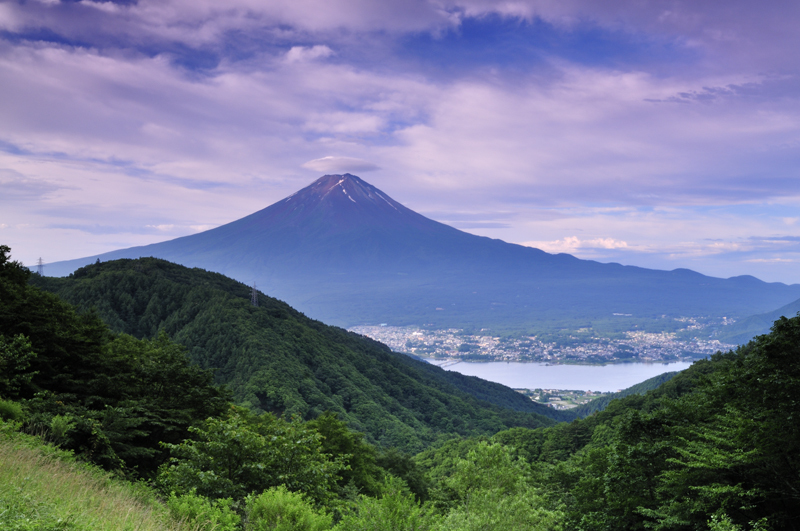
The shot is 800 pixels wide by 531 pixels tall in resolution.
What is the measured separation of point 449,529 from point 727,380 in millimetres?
10819

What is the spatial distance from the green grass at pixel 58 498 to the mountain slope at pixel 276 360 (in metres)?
31.5

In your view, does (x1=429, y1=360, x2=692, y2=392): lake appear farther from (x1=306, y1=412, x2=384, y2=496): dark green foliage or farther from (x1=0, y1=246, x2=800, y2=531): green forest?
(x1=0, y1=246, x2=800, y2=531): green forest

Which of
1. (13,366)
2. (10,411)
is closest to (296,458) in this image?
(10,411)

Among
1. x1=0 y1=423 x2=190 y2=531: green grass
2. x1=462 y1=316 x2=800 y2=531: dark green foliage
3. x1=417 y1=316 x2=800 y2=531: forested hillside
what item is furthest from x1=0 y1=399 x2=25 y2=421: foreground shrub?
x1=462 y1=316 x2=800 y2=531: dark green foliage

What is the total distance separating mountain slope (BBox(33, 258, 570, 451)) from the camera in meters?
45.8

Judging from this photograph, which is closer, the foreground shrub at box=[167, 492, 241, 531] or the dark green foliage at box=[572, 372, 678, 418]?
the foreground shrub at box=[167, 492, 241, 531]

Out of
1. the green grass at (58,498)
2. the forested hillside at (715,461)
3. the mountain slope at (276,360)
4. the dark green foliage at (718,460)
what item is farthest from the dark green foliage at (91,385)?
the mountain slope at (276,360)

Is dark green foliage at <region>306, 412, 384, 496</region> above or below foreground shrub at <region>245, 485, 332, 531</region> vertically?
below

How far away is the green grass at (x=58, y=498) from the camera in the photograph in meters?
5.15

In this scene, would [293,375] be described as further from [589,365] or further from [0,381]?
[589,365]

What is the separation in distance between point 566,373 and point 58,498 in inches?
6216

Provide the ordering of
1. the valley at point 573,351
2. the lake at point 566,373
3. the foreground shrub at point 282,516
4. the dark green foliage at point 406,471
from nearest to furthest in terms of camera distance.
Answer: the foreground shrub at point 282,516, the dark green foliage at point 406,471, the lake at point 566,373, the valley at point 573,351

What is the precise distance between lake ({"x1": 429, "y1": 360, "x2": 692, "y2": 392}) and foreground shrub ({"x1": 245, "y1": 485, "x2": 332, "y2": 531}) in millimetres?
123296

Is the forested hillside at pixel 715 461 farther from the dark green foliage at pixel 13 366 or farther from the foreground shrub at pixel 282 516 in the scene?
the dark green foliage at pixel 13 366
